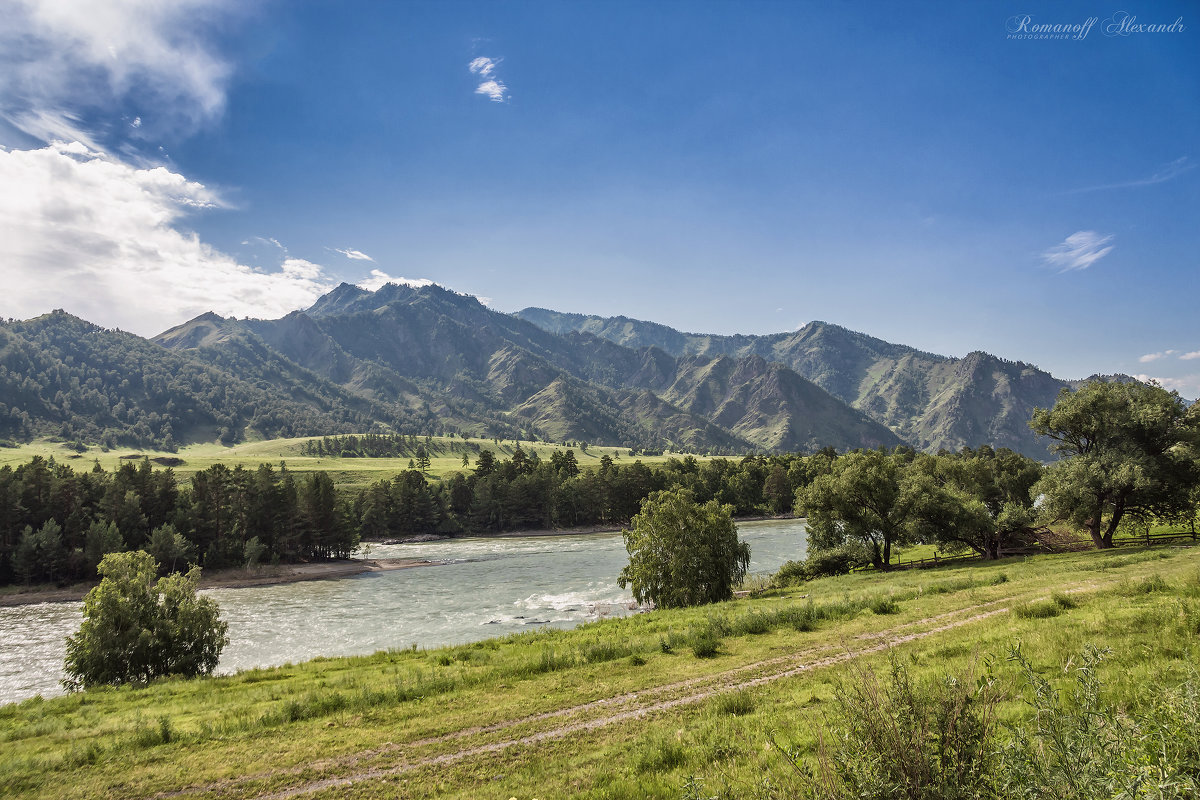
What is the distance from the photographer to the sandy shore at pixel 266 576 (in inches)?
3036

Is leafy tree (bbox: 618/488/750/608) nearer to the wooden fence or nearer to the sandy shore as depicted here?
the wooden fence

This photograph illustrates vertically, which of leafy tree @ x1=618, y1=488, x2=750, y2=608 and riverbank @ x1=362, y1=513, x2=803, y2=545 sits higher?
leafy tree @ x1=618, y1=488, x2=750, y2=608

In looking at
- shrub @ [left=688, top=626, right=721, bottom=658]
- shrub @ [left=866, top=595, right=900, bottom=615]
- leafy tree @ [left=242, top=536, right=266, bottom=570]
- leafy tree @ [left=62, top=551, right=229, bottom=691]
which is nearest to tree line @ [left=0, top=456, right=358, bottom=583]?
leafy tree @ [left=242, top=536, right=266, bottom=570]

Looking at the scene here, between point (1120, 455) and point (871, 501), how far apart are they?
18.2 metres

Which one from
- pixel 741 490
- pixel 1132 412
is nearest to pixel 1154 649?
pixel 1132 412

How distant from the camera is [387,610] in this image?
6412cm

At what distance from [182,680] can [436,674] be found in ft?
59.4

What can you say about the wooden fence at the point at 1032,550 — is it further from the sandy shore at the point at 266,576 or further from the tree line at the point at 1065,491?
the sandy shore at the point at 266,576

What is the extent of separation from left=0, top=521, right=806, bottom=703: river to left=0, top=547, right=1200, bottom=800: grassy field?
24.4 metres

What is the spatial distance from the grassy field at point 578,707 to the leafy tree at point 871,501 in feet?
78.7

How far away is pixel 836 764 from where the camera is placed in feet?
19.6

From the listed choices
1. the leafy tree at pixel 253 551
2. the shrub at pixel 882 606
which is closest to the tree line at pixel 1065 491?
the shrub at pixel 882 606

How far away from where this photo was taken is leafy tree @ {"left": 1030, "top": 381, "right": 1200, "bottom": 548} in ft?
140

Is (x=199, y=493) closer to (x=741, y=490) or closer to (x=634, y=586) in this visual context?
(x=634, y=586)
